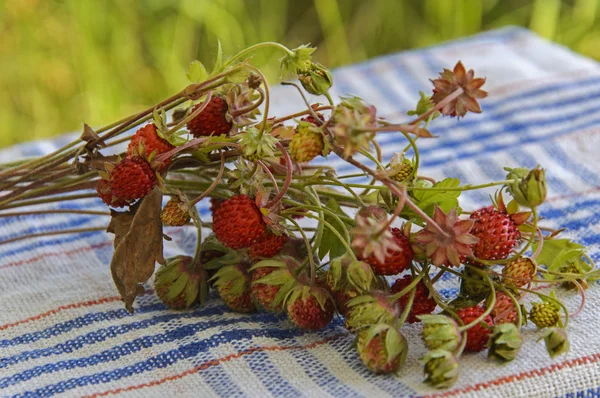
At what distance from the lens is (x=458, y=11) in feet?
5.35

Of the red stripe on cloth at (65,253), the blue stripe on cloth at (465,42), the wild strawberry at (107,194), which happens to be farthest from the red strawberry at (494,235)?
the blue stripe on cloth at (465,42)

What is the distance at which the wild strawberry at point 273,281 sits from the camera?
539 mm

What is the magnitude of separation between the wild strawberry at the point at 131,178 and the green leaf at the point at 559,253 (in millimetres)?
265

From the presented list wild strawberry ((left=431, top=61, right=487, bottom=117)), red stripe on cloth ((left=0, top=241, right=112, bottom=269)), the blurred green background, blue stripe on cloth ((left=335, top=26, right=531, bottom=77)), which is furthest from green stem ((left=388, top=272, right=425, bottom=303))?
the blurred green background

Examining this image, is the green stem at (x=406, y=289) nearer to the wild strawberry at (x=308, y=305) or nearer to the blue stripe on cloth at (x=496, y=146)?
the wild strawberry at (x=308, y=305)

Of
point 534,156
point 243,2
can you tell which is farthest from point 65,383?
point 243,2

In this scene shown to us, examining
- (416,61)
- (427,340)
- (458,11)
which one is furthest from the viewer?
(458,11)

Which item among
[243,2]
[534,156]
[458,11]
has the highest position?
[243,2]

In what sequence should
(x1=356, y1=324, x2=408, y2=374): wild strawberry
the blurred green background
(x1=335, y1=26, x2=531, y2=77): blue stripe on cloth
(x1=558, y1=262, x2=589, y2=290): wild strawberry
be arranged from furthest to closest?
the blurred green background → (x1=335, y1=26, x2=531, y2=77): blue stripe on cloth → (x1=558, y1=262, x2=589, y2=290): wild strawberry → (x1=356, y1=324, x2=408, y2=374): wild strawberry

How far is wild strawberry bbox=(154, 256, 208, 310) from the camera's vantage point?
59cm

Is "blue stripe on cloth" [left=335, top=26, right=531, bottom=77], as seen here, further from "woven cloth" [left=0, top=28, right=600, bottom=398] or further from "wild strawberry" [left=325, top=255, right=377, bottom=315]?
"wild strawberry" [left=325, top=255, right=377, bottom=315]

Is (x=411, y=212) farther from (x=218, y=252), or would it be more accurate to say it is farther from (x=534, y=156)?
(x=534, y=156)

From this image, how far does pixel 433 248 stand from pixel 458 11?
1225 mm

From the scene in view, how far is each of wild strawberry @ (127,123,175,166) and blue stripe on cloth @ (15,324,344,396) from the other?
5.0 inches
